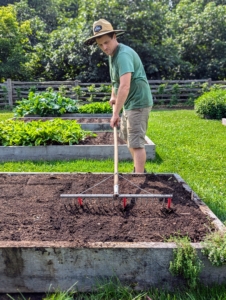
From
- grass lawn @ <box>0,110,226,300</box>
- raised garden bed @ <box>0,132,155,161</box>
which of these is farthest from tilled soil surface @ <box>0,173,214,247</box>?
raised garden bed @ <box>0,132,155,161</box>

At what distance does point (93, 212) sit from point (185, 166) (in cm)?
259

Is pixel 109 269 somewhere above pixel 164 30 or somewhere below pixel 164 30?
below

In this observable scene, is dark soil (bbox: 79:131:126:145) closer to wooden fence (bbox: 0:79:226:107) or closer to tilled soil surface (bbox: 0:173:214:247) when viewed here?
tilled soil surface (bbox: 0:173:214:247)

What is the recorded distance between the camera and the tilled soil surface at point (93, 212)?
2508 mm

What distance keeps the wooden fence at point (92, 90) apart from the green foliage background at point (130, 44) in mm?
2268

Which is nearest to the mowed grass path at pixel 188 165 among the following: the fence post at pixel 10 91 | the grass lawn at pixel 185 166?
the grass lawn at pixel 185 166

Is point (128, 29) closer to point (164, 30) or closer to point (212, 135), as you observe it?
point (164, 30)

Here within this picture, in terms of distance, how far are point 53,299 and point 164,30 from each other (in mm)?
19348

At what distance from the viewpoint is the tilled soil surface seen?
2.51 m

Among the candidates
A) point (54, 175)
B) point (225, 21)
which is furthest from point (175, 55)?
point (54, 175)

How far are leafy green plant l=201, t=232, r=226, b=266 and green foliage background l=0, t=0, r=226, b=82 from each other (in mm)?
16381

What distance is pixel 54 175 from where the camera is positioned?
3.89 m

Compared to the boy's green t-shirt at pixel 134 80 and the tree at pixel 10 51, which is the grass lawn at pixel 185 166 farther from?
the tree at pixel 10 51

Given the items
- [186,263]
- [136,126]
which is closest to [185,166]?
[136,126]
